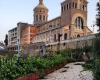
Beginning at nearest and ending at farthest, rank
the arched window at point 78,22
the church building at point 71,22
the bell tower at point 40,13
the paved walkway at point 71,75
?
the paved walkway at point 71,75 → the church building at point 71,22 → the arched window at point 78,22 → the bell tower at point 40,13

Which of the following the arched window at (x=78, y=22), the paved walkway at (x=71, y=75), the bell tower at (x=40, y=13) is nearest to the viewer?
the paved walkway at (x=71, y=75)

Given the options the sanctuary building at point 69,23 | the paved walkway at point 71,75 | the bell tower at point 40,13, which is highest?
the bell tower at point 40,13

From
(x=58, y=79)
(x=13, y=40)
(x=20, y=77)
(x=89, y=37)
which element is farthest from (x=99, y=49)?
(x=13, y=40)

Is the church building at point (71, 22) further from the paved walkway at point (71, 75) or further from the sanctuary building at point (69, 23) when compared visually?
the paved walkway at point (71, 75)

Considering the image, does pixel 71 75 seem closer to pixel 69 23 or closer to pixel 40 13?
pixel 69 23

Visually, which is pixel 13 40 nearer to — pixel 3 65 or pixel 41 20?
pixel 41 20

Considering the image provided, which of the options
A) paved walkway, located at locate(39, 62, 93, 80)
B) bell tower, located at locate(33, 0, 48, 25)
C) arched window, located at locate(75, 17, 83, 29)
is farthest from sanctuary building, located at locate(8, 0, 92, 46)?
paved walkway, located at locate(39, 62, 93, 80)

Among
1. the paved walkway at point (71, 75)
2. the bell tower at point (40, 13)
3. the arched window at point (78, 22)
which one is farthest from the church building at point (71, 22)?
the paved walkway at point (71, 75)

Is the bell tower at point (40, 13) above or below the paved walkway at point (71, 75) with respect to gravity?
above

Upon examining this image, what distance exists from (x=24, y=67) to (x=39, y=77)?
3.62ft

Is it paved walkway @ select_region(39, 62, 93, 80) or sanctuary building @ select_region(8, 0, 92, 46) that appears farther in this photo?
sanctuary building @ select_region(8, 0, 92, 46)

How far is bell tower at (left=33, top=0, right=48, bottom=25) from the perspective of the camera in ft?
227

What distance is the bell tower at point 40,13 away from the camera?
227 feet

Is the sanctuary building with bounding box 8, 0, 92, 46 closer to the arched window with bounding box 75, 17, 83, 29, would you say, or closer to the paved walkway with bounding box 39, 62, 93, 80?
the arched window with bounding box 75, 17, 83, 29
